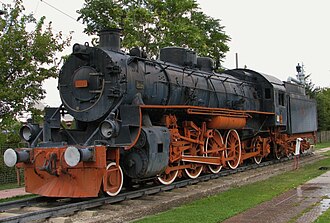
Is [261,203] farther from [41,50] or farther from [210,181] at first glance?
[41,50]

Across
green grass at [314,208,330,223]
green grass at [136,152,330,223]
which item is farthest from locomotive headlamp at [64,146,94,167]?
green grass at [314,208,330,223]

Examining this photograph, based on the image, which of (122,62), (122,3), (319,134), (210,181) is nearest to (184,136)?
(210,181)

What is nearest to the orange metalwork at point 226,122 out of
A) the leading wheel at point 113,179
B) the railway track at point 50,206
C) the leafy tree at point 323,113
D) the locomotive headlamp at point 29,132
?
the railway track at point 50,206

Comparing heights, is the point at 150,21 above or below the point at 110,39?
above

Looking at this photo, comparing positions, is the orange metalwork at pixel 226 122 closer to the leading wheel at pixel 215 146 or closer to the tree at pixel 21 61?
the leading wheel at pixel 215 146

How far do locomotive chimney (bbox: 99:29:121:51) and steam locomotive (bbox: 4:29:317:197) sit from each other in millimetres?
27

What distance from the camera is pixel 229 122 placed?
1539 cm

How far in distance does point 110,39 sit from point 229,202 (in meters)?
5.37

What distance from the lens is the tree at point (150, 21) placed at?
987 inches

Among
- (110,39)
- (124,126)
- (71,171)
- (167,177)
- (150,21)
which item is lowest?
(167,177)

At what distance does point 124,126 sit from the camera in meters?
10.5

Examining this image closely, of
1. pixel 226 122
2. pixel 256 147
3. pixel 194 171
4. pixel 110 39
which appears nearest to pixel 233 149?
pixel 226 122

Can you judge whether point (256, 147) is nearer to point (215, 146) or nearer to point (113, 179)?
point (215, 146)

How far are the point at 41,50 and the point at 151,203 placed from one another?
28.0ft
